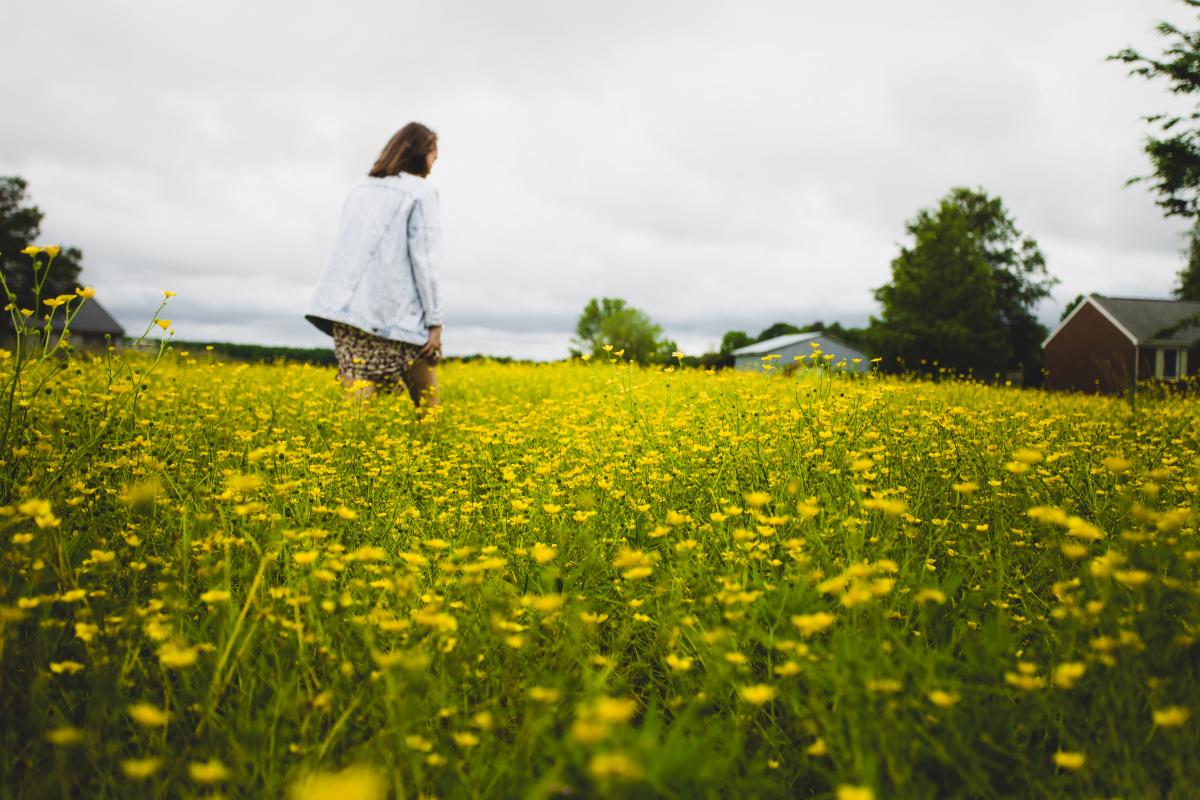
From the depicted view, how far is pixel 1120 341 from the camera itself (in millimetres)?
32812

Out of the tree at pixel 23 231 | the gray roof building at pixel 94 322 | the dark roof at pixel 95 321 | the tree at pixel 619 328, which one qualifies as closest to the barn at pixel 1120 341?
the tree at pixel 619 328

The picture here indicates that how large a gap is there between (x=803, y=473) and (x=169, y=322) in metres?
2.95

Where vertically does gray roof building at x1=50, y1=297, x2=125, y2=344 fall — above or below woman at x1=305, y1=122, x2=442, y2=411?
above

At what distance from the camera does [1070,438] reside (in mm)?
4141

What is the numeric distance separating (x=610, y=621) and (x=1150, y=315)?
4252cm

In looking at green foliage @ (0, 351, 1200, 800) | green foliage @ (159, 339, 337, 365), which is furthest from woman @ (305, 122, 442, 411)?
green foliage @ (159, 339, 337, 365)

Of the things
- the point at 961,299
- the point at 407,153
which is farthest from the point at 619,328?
the point at 407,153

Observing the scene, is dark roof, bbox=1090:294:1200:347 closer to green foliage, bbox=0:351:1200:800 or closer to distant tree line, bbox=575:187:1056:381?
distant tree line, bbox=575:187:1056:381

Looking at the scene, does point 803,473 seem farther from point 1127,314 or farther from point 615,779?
point 1127,314

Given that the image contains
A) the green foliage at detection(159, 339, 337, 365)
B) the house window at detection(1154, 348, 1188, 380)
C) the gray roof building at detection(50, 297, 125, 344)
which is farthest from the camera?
the gray roof building at detection(50, 297, 125, 344)

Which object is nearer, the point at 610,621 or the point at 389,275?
the point at 610,621

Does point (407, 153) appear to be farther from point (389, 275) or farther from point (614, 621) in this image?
point (614, 621)

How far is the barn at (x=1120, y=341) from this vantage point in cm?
3134

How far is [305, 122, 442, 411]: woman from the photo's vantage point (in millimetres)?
5355
